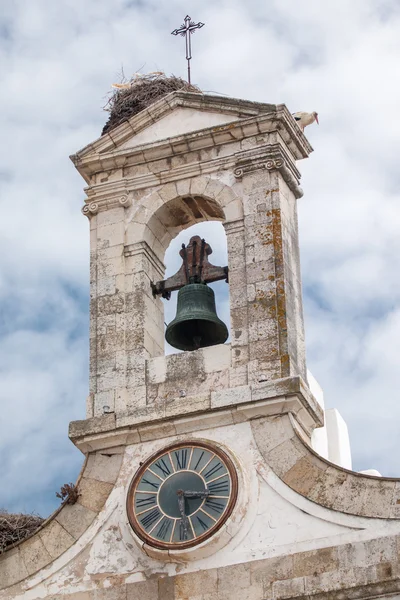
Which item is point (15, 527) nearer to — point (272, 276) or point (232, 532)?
point (232, 532)

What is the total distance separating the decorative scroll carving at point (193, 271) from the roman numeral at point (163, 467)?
2.32 m

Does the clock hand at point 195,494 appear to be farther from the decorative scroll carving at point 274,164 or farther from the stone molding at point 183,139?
the stone molding at point 183,139

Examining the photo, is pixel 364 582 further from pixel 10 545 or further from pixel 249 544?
pixel 10 545

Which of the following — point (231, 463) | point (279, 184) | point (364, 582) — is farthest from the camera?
point (279, 184)

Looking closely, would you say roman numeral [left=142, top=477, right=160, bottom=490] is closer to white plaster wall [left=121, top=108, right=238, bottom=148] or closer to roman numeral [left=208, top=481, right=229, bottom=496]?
roman numeral [left=208, top=481, right=229, bottom=496]

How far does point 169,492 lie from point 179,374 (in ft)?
4.60

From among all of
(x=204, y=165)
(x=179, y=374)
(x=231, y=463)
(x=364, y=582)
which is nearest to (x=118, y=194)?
(x=204, y=165)

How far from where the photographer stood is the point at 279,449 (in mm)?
18688

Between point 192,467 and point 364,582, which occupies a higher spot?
point 192,467

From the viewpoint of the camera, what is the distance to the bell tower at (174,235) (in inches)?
754

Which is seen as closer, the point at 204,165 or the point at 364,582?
the point at 364,582

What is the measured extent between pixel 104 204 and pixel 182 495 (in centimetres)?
397

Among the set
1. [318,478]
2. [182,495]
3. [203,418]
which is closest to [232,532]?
[182,495]

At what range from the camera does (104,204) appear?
20938mm
